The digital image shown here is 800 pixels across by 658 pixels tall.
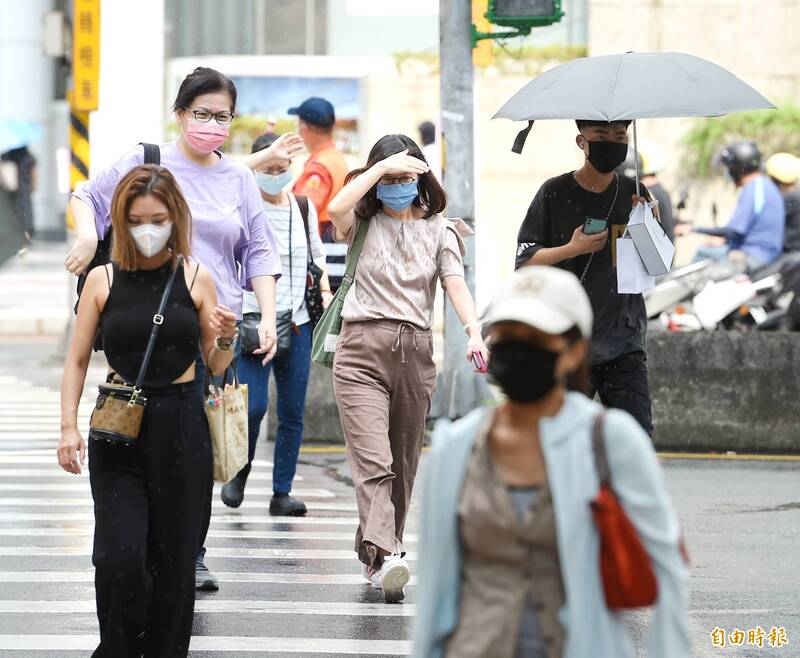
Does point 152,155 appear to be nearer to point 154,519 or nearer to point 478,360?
point 478,360

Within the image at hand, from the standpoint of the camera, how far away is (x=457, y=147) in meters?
11.7

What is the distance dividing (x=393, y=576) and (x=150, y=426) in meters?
1.83

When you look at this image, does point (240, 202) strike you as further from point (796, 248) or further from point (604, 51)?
point (604, 51)

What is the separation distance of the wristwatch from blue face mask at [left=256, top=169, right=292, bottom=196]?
117 inches

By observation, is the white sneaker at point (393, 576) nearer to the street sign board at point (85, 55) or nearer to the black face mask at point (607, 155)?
the black face mask at point (607, 155)

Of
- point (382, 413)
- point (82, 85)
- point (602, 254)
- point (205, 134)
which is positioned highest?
point (82, 85)

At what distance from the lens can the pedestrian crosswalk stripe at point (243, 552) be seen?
7.68 m

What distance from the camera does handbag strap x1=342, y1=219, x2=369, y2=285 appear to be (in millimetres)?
6859

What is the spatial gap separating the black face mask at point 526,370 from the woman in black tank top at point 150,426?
1.96 metres

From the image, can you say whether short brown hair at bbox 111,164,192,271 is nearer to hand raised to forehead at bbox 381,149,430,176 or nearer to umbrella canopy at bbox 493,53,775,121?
hand raised to forehead at bbox 381,149,430,176

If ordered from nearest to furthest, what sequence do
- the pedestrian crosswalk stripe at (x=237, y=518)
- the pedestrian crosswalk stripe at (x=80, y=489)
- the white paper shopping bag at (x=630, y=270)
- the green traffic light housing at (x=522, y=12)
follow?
1. the white paper shopping bag at (x=630, y=270)
2. the pedestrian crosswalk stripe at (x=237, y=518)
3. the pedestrian crosswalk stripe at (x=80, y=489)
4. the green traffic light housing at (x=522, y=12)

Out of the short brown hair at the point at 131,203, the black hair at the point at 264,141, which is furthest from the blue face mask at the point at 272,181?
the short brown hair at the point at 131,203

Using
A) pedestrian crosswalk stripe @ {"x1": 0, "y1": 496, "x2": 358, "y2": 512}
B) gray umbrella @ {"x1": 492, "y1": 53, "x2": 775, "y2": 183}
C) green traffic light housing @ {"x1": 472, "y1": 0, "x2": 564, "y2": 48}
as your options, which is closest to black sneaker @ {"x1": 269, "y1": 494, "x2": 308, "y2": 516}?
pedestrian crosswalk stripe @ {"x1": 0, "y1": 496, "x2": 358, "y2": 512}

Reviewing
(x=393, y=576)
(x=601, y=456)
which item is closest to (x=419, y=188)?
(x=393, y=576)
